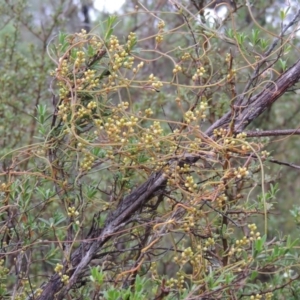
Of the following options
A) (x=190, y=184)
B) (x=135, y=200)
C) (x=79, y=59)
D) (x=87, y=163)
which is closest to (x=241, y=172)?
(x=190, y=184)

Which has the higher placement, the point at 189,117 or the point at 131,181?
the point at 189,117

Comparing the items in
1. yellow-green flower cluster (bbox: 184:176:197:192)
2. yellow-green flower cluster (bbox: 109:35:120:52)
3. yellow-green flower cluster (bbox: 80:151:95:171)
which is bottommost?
yellow-green flower cluster (bbox: 184:176:197:192)

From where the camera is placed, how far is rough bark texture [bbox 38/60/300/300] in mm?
1971

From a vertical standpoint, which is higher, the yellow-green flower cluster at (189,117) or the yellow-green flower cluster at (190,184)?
the yellow-green flower cluster at (189,117)

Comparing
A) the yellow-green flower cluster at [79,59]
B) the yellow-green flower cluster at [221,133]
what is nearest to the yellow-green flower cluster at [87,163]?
the yellow-green flower cluster at [79,59]

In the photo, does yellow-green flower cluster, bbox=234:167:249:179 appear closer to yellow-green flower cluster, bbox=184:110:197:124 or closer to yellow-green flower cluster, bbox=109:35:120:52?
yellow-green flower cluster, bbox=184:110:197:124

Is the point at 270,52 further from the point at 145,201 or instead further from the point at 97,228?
the point at 97,228

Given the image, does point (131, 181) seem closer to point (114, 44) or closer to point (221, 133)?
point (221, 133)

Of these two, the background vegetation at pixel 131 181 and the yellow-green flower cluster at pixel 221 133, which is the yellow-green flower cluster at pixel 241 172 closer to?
the background vegetation at pixel 131 181

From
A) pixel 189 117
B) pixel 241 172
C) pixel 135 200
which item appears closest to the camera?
pixel 241 172

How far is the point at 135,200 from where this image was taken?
202 cm

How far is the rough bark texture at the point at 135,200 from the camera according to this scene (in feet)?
6.47

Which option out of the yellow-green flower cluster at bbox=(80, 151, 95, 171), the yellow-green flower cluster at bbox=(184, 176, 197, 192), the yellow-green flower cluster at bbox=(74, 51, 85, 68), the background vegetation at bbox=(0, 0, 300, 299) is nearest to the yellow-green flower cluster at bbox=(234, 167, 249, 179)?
the background vegetation at bbox=(0, 0, 300, 299)

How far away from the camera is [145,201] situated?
2021 millimetres
